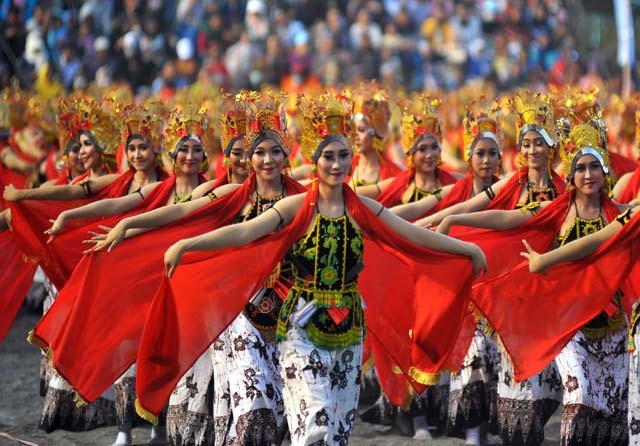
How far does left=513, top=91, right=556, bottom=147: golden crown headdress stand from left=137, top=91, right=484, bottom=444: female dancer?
2030mm

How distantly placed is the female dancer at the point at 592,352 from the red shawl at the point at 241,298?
69 cm

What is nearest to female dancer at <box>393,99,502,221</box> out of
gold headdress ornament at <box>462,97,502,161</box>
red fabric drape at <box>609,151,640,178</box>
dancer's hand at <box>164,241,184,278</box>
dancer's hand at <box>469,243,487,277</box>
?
gold headdress ornament at <box>462,97,502,161</box>

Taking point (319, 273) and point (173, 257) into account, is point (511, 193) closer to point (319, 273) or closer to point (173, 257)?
point (319, 273)

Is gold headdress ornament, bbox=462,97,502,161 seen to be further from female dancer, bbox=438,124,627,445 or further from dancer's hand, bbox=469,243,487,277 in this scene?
dancer's hand, bbox=469,243,487,277

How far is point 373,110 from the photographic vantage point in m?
11.1

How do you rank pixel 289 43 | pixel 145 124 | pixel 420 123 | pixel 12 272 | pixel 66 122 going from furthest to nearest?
pixel 289 43
pixel 66 122
pixel 420 123
pixel 12 272
pixel 145 124

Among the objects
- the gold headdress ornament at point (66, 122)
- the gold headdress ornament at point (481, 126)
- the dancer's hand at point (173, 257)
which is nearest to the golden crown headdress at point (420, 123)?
the gold headdress ornament at point (481, 126)

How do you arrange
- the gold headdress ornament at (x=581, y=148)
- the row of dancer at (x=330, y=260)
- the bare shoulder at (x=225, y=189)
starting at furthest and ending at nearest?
the bare shoulder at (x=225, y=189), the gold headdress ornament at (x=581, y=148), the row of dancer at (x=330, y=260)

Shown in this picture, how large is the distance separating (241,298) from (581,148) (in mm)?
2165

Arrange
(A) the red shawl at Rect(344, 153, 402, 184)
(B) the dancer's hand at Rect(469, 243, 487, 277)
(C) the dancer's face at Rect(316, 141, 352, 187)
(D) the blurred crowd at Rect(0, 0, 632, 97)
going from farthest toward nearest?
(D) the blurred crowd at Rect(0, 0, 632, 97) < (A) the red shawl at Rect(344, 153, 402, 184) < (B) the dancer's hand at Rect(469, 243, 487, 277) < (C) the dancer's face at Rect(316, 141, 352, 187)

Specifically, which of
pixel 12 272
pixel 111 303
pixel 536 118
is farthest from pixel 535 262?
pixel 12 272

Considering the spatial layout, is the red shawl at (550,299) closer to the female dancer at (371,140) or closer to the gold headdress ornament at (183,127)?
the gold headdress ornament at (183,127)

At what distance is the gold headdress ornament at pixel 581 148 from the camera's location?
774 centimetres

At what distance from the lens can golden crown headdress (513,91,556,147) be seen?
8680 mm
